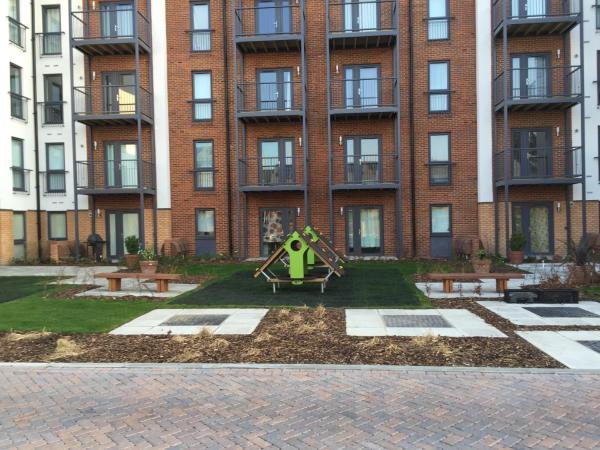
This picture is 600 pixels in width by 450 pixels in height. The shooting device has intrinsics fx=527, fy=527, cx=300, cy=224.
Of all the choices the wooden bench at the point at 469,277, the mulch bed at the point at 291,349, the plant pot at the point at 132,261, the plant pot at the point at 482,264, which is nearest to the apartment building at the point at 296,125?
the plant pot at the point at 132,261

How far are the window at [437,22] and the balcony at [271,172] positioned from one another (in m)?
7.16

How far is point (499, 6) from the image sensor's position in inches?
778

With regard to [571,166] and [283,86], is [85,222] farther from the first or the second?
[571,166]

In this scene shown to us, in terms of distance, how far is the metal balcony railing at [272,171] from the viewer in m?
20.9

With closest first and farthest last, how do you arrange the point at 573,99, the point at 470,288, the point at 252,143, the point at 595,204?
1. the point at 470,288
2. the point at 573,99
3. the point at 595,204
4. the point at 252,143

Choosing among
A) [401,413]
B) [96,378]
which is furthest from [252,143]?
[401,413]

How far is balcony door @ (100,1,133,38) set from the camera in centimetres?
2156

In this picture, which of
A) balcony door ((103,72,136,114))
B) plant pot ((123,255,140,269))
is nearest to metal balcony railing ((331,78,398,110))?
balcony door ((103,72,136,114))

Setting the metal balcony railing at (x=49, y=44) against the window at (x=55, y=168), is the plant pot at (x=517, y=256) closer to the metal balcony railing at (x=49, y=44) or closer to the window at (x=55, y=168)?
the window at (x=55, y=168)

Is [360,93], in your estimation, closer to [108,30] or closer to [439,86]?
[439,86]

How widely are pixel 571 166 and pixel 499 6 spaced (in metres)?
6.56

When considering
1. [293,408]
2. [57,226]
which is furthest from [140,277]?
[57,226]

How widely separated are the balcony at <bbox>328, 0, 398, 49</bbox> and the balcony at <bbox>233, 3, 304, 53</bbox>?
143cm

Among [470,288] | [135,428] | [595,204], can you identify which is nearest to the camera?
[135,428]
